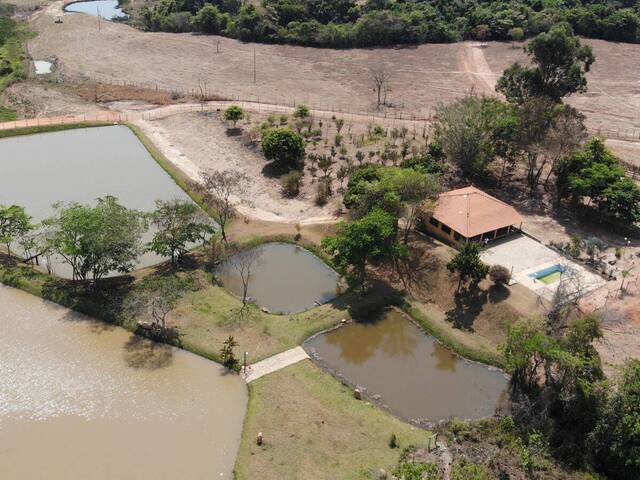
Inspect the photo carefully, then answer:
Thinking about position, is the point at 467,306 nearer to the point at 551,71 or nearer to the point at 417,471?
the point at 417,471

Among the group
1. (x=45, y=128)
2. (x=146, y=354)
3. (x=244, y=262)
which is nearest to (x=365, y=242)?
(x=244, y=262)

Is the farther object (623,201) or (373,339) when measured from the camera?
(623,201)

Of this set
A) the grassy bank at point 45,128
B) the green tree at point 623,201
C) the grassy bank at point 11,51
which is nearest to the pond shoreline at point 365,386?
the green tree at point 623,201

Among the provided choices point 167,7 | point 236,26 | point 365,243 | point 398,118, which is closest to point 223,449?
point 365,243

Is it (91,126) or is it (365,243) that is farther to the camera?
(91,126)

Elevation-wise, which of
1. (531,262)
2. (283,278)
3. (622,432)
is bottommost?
(283,278)

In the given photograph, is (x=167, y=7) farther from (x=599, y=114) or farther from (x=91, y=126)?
(x=599, y=114)
